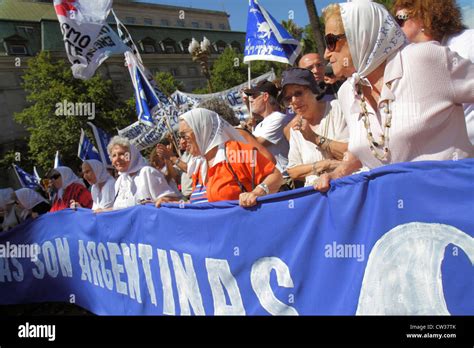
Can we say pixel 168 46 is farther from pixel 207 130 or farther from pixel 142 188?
pixel 207 130

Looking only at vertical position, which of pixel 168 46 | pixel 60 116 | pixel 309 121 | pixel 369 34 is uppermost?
pixel 168 46

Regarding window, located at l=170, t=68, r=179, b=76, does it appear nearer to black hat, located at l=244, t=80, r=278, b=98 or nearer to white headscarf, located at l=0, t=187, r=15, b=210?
white headscarf, located at l=0, t=187, r=15, b=210

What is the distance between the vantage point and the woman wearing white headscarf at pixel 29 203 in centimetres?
790

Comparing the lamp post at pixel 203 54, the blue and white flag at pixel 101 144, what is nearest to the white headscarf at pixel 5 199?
the blue and white flag at pixel 101 144

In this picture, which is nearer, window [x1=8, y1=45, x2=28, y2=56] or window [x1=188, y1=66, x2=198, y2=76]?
window [x1=8, y1=45, x2=28, y2=56]

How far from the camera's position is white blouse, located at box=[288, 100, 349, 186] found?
393 centimetres

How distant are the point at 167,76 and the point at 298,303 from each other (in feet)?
141

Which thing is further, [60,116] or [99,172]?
[60,116]

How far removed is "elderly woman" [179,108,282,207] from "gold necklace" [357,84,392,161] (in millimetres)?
958

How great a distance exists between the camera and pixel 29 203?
26.1 feet

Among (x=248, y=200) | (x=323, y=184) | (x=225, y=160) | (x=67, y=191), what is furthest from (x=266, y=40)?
(x=323, y=184)

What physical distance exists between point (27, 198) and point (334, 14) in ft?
21.1

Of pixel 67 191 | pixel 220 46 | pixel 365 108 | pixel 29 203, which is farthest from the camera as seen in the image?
pixel 220 46

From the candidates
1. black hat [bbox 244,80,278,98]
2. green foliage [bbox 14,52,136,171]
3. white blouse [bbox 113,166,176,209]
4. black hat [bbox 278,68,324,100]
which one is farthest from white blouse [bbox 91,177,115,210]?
green foliage [bbox 14,52,136,171]
